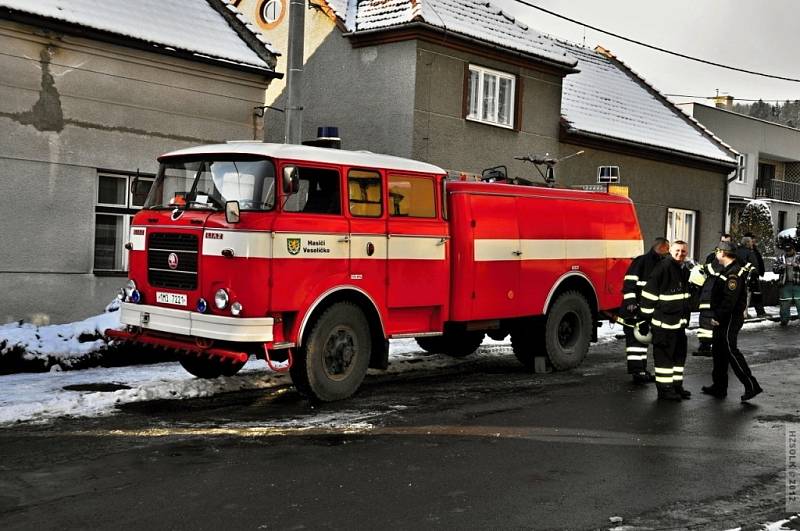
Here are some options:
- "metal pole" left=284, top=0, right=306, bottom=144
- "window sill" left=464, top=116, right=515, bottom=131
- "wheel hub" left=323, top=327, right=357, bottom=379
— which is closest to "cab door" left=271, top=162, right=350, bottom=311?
"wheel hub" left=323, top=327, right=357, bottom=379

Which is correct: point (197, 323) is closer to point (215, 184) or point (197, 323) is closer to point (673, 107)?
point (215, 184)

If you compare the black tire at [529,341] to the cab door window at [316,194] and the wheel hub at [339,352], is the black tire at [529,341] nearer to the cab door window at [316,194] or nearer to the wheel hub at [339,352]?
the wheel hub at [339,352]

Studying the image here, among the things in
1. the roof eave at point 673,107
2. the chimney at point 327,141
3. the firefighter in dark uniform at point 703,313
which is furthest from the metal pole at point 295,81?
the roof eave at point 673,107

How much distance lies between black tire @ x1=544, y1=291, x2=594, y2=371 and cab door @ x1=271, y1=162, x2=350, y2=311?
3.68 metres

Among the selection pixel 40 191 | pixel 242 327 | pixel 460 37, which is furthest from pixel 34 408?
pixel 460 37

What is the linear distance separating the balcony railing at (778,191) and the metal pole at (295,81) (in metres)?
38.9

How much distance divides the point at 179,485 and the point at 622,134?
62.6 feet

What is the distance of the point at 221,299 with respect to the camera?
8.33m

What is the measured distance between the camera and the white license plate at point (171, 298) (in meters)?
8.69

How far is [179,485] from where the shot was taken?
5938mm

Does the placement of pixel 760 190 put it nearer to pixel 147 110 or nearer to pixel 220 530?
pixel 147 110

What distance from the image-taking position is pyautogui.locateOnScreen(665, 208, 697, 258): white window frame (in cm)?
2547

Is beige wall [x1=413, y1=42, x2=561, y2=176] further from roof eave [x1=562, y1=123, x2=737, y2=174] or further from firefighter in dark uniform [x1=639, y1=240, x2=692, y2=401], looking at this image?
firefighter in dark uniform [x1=639, y1=240, x2=692, y2=401]

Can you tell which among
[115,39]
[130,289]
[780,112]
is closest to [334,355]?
[130,289]
